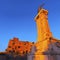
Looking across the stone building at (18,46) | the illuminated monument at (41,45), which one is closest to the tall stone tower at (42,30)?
the illuminated monument at (41,45)

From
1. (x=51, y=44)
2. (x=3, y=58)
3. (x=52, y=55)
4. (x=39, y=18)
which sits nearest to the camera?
(x=52, y=55)

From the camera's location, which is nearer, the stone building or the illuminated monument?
the illuminated monument

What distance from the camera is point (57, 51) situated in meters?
36.2

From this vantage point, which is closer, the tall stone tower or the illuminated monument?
the illuminated monument

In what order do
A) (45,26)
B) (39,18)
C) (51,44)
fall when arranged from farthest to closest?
(39,18) → (45,26) → (51,44)

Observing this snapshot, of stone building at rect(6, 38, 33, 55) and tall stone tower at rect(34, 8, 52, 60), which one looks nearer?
tall stone tower at rect(34, 8, 52, 60)

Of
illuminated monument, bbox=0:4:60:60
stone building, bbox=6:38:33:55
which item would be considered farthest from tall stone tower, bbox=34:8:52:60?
stone building, bbox=6:38:33:55

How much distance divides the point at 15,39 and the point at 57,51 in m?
38.2

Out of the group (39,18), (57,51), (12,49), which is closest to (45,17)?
(39,18)

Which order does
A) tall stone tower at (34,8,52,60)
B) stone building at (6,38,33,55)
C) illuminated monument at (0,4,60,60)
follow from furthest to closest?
stone building at (6,38,33,55) < tall stone tower at (34,8,52,60) < illuminated monument at (0,4,60,60)

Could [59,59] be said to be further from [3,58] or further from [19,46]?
[19,46]

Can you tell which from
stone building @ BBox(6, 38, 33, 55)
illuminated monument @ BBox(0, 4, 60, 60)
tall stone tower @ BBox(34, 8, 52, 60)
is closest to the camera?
illuminated monument @ BBox(0, 4, 60, 60)

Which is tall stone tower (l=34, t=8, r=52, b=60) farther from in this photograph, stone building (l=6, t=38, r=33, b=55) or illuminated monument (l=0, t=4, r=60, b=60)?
stone building (l=6, t=38, r=33, b=55)

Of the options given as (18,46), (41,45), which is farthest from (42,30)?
(18,46)
